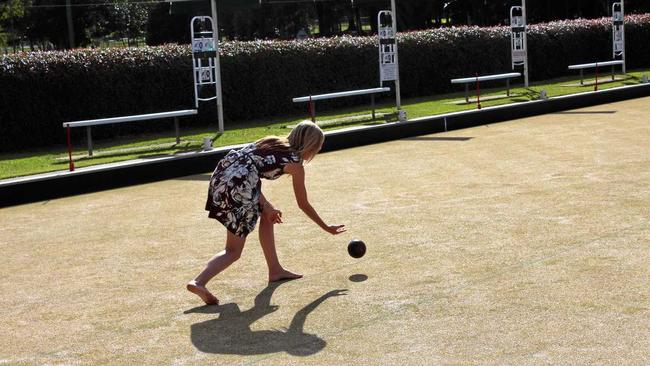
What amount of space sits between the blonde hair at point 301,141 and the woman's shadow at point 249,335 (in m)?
0.96

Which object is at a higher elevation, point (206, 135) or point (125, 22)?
point (125, 22)

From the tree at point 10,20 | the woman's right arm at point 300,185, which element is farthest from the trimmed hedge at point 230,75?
the woman's right arm at point 300,185

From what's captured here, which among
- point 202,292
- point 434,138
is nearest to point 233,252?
point 202,292

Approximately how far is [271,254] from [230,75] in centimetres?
1260

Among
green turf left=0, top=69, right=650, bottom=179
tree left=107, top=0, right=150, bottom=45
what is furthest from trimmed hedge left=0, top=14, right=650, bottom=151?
tree left=107, top=0, right=150, bottom=45

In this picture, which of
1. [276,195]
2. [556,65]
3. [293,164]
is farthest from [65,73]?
[556,65]

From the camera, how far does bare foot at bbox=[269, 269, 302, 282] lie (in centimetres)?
670

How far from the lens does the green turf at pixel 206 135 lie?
1368 centimetres

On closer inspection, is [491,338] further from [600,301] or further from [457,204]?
[457,204]

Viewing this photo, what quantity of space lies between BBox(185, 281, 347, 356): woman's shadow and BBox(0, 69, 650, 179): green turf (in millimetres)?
7017

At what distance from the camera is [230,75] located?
1889cm

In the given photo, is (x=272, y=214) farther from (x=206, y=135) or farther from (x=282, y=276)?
(x=206, y=135)

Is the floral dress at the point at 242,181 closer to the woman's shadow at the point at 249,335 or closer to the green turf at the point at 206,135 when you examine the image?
the woman's shadow at the point at 249,335

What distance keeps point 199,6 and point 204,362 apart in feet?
66.4
